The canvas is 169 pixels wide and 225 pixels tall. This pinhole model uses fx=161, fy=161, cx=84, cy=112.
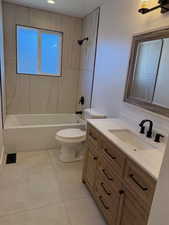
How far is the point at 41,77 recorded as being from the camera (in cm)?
354

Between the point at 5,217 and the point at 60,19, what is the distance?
3.47 meters

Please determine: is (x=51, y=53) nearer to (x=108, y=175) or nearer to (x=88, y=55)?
(x=88, y=55)

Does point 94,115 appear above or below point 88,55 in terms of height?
below

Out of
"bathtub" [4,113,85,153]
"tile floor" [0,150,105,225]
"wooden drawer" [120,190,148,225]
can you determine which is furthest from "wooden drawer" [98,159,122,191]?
"bathtub" [4,113,85,153]

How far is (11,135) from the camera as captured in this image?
2703 millimetres

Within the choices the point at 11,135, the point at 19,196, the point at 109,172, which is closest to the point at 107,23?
the point at 109,172

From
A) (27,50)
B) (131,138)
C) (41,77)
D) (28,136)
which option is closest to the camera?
(131,138)

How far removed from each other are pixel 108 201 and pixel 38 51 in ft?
10.3

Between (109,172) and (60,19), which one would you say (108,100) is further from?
(60,19)

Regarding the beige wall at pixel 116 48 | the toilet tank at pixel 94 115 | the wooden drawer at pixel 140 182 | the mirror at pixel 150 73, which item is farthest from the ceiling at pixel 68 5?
the wooden drawer at pixel 140 182

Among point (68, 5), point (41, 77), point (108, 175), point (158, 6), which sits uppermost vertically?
point (68, 5)

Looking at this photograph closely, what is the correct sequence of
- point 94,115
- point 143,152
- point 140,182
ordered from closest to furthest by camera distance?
point 140,182 < point 143,152 < point 94,115

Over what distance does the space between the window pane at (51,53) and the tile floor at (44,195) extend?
6.63 ft

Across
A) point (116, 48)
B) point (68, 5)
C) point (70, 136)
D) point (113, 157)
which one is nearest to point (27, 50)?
point (68, 5)
